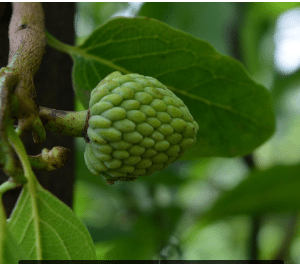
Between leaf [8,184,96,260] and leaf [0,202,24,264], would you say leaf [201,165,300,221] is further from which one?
leaf [0,202,24,264]

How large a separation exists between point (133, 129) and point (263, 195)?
135 centimetres

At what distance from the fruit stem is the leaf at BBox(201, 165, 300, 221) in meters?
1.19

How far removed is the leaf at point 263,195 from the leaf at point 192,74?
2.26ft

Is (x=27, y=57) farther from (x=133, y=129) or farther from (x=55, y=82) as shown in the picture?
(x=55, y=82)

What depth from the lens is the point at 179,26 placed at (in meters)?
2.21

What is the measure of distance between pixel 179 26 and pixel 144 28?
1237mm

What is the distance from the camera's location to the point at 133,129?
723 millimetres

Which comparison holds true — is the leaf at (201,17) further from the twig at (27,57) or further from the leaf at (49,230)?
the leaf at (49,230)

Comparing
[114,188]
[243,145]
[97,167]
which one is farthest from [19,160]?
[114,188]

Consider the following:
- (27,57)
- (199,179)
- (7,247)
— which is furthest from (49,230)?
(199,179)

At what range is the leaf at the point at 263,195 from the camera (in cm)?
177

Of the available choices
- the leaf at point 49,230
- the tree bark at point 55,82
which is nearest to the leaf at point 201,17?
the tree bark at point 55,82

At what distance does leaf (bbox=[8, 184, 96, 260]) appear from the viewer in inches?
27.5

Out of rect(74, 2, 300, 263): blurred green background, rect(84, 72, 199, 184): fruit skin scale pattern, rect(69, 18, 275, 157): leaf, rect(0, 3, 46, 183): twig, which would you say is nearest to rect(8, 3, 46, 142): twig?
rect(0, 3, 46, 183): twig
